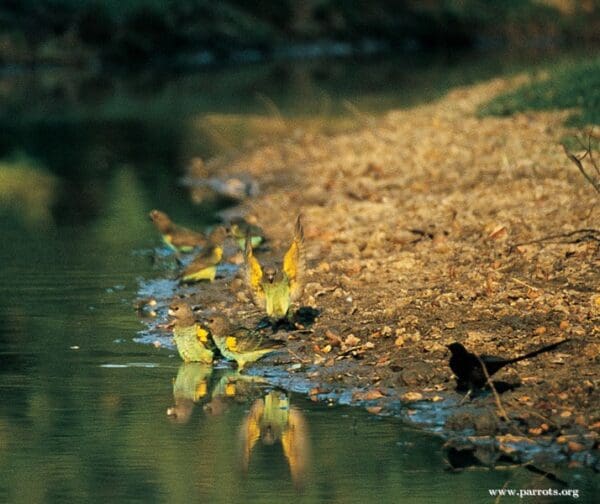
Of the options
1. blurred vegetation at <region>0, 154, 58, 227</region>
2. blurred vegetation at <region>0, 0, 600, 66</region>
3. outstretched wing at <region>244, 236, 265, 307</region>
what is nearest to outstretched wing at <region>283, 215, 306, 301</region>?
outstretched wing at <region>244, 236, 265, 307</region>

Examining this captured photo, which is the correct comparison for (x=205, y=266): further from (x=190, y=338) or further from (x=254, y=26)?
(x=254, y=26)

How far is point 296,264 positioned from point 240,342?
0.85m

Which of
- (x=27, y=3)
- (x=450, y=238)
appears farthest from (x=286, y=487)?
(x=27, y=3)

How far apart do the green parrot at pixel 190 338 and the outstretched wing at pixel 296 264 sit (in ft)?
2.31

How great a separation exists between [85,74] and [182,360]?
120ft

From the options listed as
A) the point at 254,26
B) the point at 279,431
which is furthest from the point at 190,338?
the point at 254,26

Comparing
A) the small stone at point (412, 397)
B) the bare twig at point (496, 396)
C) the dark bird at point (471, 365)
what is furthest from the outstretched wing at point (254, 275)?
the bare twig at point (496, 396)

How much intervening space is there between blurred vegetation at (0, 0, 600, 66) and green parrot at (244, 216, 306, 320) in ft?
127

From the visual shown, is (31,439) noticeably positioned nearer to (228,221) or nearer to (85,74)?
(228,221)

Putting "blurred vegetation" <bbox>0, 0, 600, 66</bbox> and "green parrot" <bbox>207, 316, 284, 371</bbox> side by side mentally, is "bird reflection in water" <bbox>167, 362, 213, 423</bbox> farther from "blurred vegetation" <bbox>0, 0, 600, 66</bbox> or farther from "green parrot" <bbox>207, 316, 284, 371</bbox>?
"blurred vegetation" <bbox>0, 0, 600, 66</bbox>

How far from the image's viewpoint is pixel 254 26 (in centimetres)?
5669

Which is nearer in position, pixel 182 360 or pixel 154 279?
pixel 182 360

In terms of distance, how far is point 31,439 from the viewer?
840 cm

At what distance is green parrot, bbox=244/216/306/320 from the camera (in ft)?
33.2
